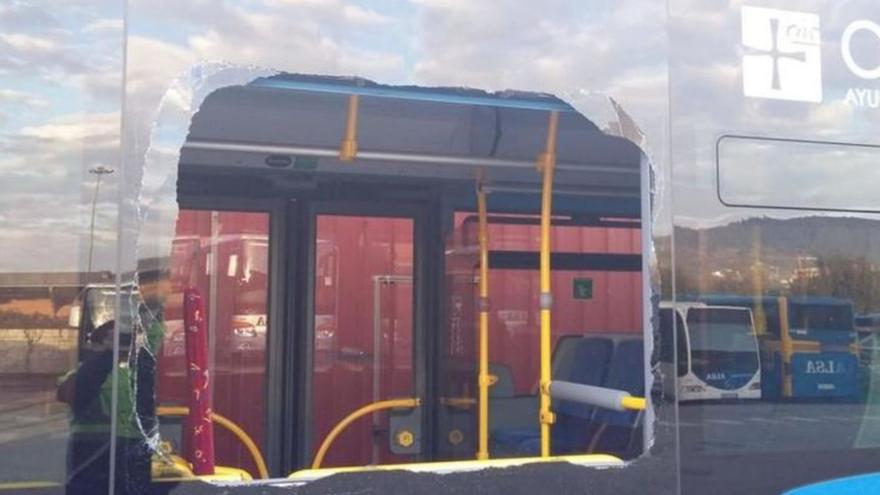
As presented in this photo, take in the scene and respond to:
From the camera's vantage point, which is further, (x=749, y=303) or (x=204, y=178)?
(x=204, y=178)

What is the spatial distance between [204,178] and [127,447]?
2.64m

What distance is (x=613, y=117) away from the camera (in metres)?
2.64

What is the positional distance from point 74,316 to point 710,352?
1612 mm

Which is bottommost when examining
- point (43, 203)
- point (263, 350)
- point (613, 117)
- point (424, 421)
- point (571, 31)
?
point (424, 421)

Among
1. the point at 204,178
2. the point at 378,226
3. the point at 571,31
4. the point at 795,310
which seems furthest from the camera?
the point at 378,226

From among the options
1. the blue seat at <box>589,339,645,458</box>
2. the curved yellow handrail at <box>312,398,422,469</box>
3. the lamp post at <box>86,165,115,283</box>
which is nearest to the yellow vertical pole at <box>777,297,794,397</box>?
the blue seat at <box>589,339,645,458</box>

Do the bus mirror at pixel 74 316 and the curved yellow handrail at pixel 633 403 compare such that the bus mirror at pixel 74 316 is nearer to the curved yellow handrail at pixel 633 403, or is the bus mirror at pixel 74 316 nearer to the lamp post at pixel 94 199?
the lamp post at pixel 94 199

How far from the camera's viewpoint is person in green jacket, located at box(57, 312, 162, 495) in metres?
2.18

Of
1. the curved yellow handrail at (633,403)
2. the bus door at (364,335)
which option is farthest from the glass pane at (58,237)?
the bus door at (364,335)

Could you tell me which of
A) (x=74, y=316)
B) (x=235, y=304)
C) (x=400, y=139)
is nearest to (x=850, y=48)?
(x=400, y=139)

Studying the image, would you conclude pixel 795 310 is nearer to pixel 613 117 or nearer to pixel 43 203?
pixel 613 117

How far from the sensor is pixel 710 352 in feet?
8.86

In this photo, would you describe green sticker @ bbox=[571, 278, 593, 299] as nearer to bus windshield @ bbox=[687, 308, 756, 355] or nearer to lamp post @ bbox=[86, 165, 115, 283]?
bus windshield @ bbox=[687, 308, 756, 355]

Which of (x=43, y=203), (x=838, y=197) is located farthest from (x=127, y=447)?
(x=838, y=197)
